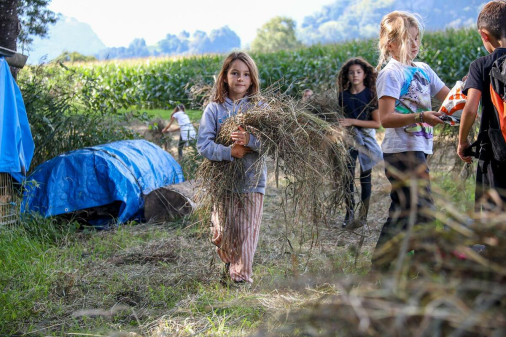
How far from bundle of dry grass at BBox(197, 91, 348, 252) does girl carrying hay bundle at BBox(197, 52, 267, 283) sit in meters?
0.03

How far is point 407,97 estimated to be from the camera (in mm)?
3578

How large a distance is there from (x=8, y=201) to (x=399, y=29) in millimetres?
3986

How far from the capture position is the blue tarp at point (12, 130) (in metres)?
5.05

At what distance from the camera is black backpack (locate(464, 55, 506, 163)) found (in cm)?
287

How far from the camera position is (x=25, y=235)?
4.95 m

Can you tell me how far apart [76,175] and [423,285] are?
529 cm

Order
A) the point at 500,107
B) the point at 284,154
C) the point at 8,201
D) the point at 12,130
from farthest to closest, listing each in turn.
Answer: the point at 8,201 → the point at 12,130 → the point at 284,154 → the point at 500,107

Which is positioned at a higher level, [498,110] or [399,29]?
[399,29]

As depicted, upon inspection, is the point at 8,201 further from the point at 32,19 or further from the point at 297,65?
the point at 297,65

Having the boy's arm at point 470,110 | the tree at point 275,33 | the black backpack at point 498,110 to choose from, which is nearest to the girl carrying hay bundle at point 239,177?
the boy's arm at point 470,110

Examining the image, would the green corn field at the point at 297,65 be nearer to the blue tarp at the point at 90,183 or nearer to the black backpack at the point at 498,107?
the blue tarp at the point at 90,183

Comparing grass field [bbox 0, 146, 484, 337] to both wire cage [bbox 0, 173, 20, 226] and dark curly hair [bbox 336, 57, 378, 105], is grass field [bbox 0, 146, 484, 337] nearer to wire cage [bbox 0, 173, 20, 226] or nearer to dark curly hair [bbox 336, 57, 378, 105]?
wire cage [bbox 0, 173, 20, 226]

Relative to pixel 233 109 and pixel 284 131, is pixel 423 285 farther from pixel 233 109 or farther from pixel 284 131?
pixel 233 109

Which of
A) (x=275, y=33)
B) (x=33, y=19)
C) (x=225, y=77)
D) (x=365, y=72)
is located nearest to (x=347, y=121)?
(x=365, y=72)
